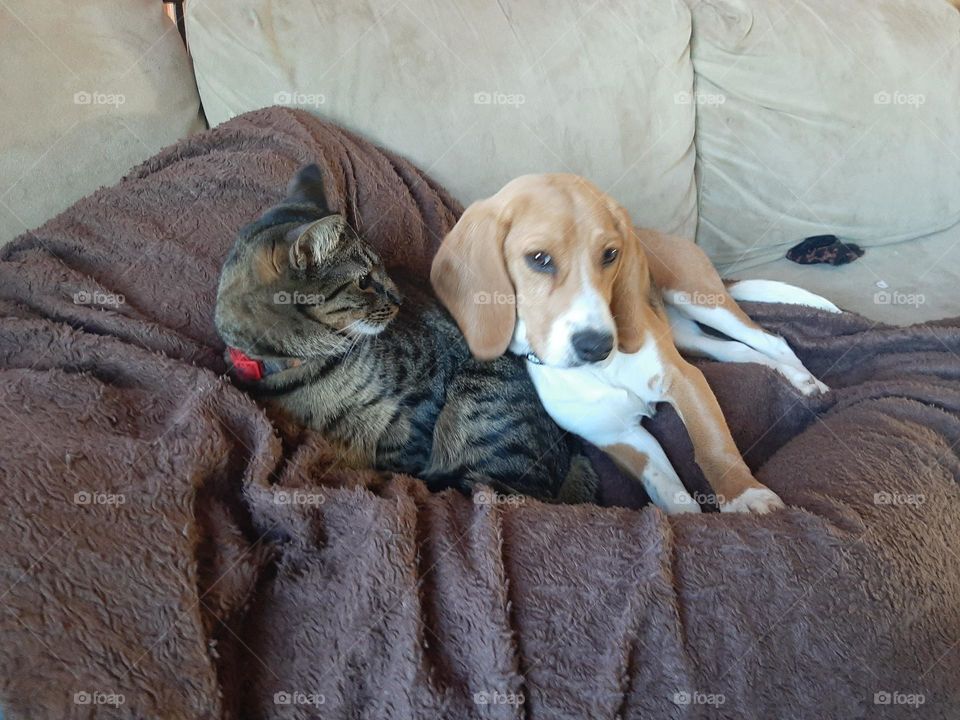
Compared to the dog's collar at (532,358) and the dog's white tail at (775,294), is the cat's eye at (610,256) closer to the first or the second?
the dog's collar at (532,358)

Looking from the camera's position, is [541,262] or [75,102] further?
[75,102]

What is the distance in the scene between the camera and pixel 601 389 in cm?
156

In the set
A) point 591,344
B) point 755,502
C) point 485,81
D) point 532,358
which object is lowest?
point 755,502

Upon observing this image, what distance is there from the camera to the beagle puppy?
137 cm

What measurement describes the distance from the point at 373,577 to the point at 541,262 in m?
0.73

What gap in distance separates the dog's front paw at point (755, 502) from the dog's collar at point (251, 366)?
95 cm

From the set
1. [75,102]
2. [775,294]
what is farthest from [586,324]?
[75,102]

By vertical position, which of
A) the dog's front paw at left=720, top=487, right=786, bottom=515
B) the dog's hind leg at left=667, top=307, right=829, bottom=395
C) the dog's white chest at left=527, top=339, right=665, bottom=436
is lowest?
the dog's hind leg at left=667, top=307, right=829, bottom=395

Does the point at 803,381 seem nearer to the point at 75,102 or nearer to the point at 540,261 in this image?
the point at 540,261

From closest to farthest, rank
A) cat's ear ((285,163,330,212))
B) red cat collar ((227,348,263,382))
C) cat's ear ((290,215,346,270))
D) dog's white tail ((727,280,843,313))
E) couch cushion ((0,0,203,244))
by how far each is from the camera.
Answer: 1. cat's ear ((290,215,346,270))
2. red cat collar ((227,348,263,382))
3. cat's ear ((285,163,330,212))
4. couch cushion ((0,0,203,244))
5. dog's white tail ((727,280,843,313))

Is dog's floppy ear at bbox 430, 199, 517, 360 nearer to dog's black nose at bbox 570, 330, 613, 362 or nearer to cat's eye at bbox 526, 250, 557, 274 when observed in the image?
cat's eye at bbox 526, 250, 557, 274

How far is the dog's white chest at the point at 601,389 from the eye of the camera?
61.3 inches

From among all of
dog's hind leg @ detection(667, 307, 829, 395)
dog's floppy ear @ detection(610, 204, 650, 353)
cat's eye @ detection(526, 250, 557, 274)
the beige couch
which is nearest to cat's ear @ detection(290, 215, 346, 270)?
cat's eye @ detection(526, 250, 557, 274)

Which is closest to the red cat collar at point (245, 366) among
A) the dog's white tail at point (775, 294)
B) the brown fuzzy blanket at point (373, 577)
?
the brown fuzzy blanket at point (373, 577)
